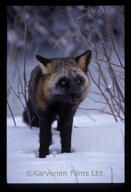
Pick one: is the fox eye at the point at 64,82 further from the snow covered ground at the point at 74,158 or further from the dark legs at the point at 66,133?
the snow covered ground at the point at 74,158

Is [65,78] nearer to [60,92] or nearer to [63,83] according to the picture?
[63,83]

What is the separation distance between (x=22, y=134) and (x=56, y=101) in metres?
1.03

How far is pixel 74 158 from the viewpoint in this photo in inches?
120

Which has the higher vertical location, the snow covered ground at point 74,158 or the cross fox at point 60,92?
the cross fox at point 60,92

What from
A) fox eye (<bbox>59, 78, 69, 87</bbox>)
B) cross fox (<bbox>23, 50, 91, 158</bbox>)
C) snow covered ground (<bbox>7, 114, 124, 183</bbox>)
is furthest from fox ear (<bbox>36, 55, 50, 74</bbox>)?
snow covered ground (<bbox>7, 114, 124, 183</bbox>)

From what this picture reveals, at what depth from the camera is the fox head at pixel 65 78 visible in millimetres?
2990

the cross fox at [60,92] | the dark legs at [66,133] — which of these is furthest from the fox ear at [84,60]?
the dark legs at [66,133]

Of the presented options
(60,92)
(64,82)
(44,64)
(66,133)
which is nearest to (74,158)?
(66,133)

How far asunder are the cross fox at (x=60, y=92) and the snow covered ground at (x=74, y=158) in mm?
245

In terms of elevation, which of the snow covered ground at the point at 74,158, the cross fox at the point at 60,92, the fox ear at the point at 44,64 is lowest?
the snow covered ground at the point at 74,158

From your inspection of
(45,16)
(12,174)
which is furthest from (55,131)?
(45,16)

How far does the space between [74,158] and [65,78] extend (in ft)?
3.01

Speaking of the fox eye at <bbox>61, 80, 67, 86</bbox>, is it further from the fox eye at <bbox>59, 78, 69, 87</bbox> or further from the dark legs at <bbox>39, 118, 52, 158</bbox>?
the dark legs at <bbox>39, 118, 52, 158</bbox>
